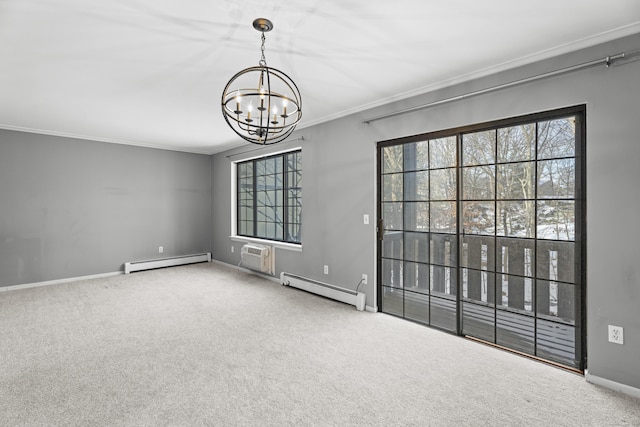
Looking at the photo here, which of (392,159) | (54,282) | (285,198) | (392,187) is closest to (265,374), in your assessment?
(392,187)

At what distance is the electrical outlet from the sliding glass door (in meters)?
0.21

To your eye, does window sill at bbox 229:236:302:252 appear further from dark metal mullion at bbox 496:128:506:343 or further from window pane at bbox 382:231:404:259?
dark metal mullion at bbox 496:128:506:343

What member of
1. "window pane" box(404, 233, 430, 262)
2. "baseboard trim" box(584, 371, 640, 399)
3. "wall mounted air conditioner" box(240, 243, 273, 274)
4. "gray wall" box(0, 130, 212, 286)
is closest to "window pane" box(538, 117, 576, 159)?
"window pane" box(404, 233, 430, 262)

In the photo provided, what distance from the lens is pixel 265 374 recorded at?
2.41 metres

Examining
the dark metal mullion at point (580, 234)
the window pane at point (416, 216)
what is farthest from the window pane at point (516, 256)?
the window pane at point (416, 216)

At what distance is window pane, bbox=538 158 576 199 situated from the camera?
99.4 inches

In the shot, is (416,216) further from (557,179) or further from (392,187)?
(557,179)

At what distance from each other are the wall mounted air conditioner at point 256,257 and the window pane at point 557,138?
402 cm

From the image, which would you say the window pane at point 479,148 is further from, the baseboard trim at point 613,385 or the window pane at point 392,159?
the baseboard trim at point 613,385

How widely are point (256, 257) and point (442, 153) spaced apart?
3509mm

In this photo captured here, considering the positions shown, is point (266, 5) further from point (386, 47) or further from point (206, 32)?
point (386, 47)

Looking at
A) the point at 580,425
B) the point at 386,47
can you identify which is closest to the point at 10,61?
the point at 386,47

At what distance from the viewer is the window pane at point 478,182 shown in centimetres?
295

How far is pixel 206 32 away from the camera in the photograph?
88.0 inches
